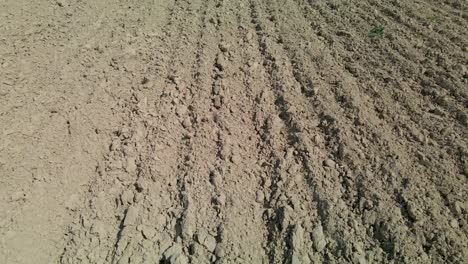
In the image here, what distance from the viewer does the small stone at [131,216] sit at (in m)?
2.85

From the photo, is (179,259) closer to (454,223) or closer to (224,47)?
(454,223)

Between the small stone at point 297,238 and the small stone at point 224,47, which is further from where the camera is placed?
the small stone at point 224,47

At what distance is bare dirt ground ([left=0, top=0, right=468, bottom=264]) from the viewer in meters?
2.70

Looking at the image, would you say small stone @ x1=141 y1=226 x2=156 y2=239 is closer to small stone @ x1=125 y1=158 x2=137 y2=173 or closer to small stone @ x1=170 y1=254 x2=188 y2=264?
small stone @ x1=170 y1=254 x2=188 y2=264

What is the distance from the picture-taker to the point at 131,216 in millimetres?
2873

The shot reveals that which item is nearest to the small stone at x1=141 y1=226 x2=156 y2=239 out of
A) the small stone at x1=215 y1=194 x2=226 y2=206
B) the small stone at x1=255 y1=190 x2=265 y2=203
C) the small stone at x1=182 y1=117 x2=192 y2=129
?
the small stone at x1=215 y1=194 x2=226 y2=206

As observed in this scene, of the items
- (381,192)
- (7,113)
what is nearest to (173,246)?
(381,192)

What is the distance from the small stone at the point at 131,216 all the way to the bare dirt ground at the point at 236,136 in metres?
0.02

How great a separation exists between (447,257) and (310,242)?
87cm

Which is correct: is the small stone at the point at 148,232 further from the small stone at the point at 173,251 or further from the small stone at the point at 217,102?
the small stone at the point at 217,102

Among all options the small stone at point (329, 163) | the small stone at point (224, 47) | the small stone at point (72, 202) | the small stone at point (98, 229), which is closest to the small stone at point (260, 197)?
the small stone at point (329, 163)

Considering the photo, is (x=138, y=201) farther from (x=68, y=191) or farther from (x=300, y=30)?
(x=300, y=30)

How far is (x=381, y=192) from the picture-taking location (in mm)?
2781

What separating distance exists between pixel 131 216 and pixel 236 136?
108 centimetres
